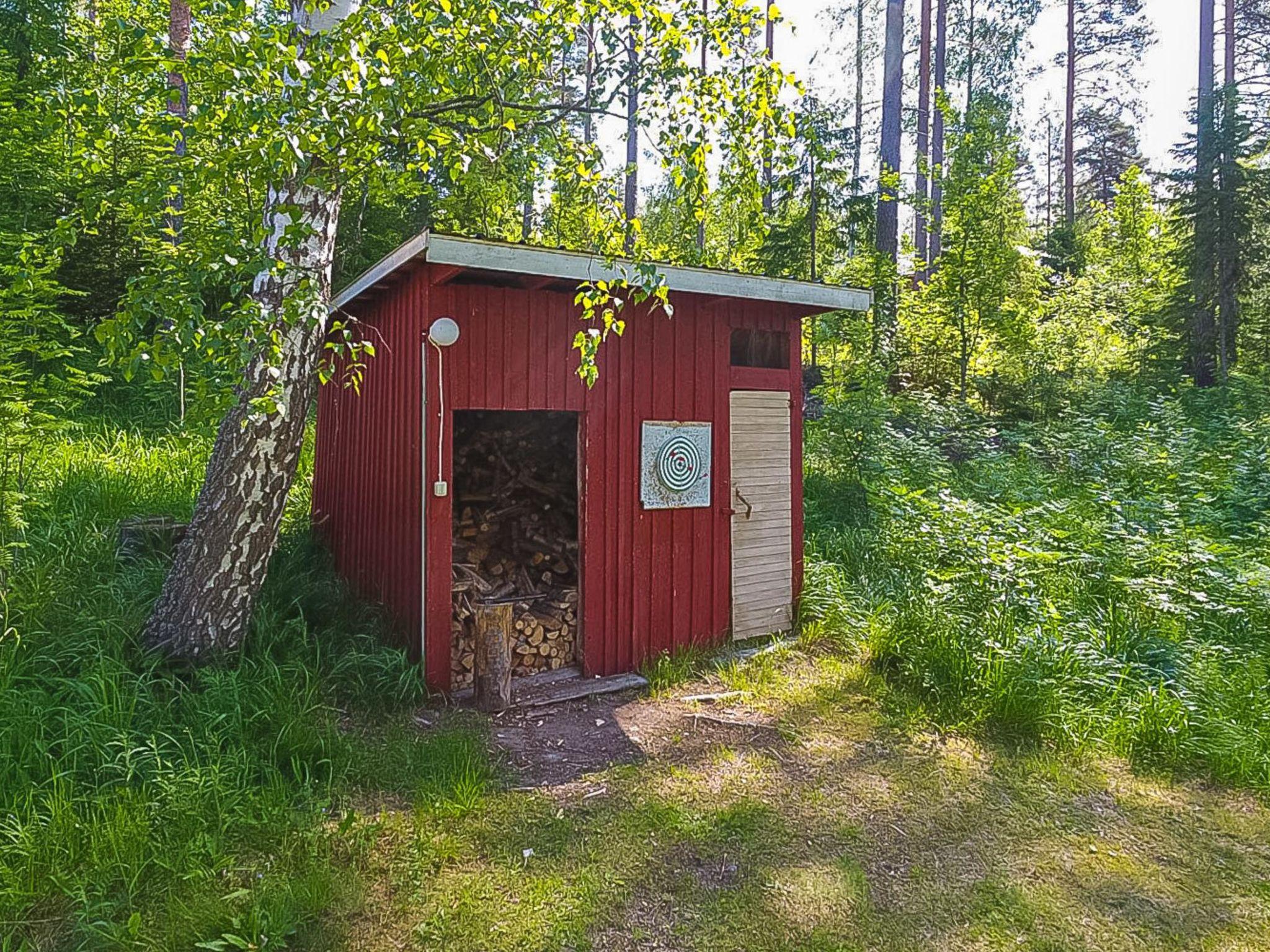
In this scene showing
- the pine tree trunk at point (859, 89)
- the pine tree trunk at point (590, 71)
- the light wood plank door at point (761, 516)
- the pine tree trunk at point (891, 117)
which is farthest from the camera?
the pine tree trunk at point (859, 89)

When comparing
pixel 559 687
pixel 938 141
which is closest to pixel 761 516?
pixel 559 687

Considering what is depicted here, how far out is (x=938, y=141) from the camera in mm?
15242

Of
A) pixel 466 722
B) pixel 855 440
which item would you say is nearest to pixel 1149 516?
pixel 855 440

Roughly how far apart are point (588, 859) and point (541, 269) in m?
2.74

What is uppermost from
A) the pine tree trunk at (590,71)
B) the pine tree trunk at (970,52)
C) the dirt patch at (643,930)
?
the pine tree trunk at (970,52)

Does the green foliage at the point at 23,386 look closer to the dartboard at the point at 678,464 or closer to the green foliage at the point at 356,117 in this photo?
the green foliage at the point at 356,117

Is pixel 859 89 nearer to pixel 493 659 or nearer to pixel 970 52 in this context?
pixel 970 52

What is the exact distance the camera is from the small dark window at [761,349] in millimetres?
5043

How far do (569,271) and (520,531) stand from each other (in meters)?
2.00

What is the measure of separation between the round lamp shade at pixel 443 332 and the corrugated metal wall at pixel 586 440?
109mm

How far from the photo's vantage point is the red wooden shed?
384cm

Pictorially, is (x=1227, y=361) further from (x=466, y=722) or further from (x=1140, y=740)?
(x=466, y=722)

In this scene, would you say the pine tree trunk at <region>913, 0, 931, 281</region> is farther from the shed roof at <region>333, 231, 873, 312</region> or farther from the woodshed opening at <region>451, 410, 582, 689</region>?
the woodshed opening at <region>451, 410, 582, 689</region>

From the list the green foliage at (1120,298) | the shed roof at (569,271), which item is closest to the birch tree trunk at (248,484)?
the shed roof at (569,271)
